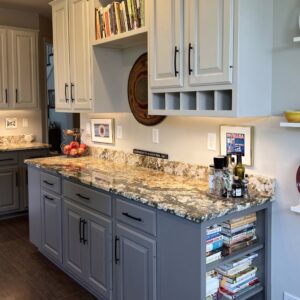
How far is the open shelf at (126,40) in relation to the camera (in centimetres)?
263

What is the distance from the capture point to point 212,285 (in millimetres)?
2090

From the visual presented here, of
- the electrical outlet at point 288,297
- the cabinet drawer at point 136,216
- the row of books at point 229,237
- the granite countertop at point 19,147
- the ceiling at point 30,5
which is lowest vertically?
the electrical outlet at point 288,297

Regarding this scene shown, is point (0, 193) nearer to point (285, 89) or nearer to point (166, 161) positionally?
point (166, 161)

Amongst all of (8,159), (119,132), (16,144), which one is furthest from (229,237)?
(16,144)

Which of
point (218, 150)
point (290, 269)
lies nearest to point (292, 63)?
point (218, 150)

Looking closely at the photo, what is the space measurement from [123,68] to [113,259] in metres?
1.68

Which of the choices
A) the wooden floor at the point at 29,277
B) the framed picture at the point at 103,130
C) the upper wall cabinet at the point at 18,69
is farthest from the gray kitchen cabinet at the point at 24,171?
the framed picture at the point at 103,130

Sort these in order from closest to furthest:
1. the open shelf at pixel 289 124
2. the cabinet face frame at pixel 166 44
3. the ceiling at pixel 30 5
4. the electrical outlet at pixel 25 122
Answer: the open shelf at pixel 289 124 → the cabinet face frame at pixel 166 44 → the ceiling at pixel 30 5 → the electrical outlet at pixel 25 122

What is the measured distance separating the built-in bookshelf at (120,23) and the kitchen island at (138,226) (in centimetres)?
104

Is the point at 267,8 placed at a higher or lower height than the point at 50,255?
higher

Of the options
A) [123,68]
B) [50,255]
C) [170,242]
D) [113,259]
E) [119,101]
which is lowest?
[50,255]

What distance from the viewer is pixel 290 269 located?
219 cm

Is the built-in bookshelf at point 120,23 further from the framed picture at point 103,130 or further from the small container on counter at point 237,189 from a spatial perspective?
the small container on counter at point 237,189

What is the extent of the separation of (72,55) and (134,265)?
201 cm
